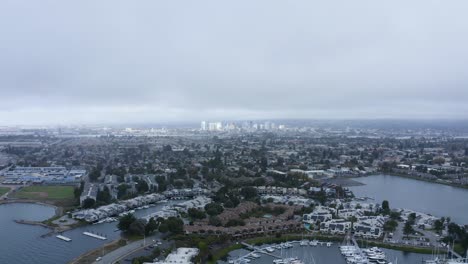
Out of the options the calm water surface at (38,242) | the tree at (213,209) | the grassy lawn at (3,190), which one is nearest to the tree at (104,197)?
the calm water surface at (38,242)

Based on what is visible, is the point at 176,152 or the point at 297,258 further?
the point at 176,152

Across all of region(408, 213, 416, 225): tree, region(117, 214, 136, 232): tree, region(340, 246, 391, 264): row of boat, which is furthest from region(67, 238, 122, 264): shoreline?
region(408, 213, 416, 225): tree

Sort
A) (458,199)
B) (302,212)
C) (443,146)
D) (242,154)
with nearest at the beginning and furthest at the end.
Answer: (302,212), (458,199), (242,154), (443,146)

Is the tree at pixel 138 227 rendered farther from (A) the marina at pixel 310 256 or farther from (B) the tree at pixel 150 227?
(A) the marina at pixel 310 256

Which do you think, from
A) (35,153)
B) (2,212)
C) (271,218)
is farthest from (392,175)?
(35,153)

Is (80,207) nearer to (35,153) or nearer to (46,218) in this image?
(46,218)

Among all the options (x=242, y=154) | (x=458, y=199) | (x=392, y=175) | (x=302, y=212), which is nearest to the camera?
(x=302, y=212)

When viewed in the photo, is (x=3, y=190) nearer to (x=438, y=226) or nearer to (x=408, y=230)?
(x=408, y=230)

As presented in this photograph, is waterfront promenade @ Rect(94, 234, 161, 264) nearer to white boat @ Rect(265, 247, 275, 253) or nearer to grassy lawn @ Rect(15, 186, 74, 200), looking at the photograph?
white boat @ Rect(265, 247, 275, 253)
